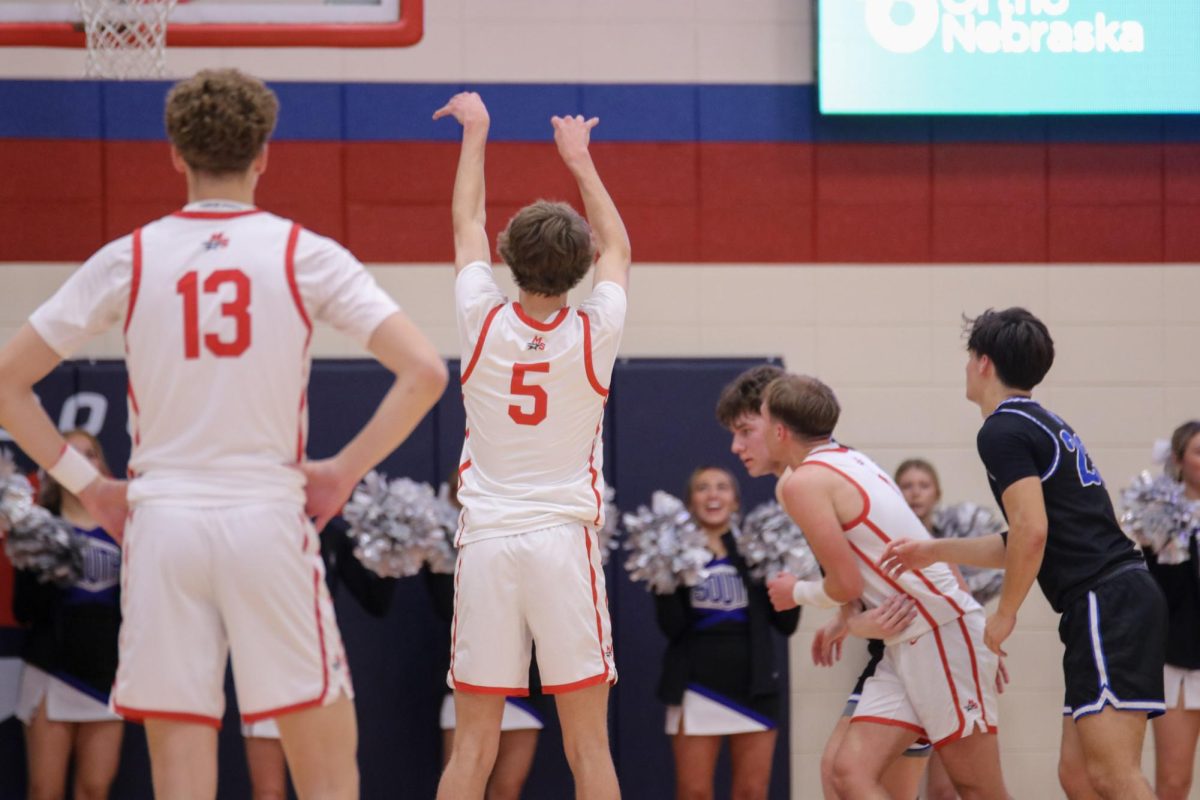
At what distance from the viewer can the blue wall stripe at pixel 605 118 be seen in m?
7.06

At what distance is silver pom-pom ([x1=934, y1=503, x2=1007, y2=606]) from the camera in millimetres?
6246

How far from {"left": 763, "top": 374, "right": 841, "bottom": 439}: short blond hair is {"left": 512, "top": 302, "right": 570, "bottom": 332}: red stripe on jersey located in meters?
0.99

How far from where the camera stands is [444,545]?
626 centimetres

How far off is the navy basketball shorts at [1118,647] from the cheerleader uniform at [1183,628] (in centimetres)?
201

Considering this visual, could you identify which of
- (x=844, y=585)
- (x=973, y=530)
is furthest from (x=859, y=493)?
(x=973, y=530)

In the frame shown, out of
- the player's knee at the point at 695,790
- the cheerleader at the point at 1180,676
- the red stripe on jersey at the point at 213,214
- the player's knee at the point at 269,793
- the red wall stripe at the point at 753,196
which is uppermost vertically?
the red wall stripe at the point at 753,196

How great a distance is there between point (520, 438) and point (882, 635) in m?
1.37

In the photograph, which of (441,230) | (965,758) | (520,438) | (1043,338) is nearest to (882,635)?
(965,758)

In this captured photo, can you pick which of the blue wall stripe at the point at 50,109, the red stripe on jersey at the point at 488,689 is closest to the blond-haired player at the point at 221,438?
the red stripe on jersey at the point at 488,689

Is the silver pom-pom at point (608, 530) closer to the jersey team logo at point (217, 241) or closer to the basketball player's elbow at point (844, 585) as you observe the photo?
the basketball player's elbow at point (844, 585)

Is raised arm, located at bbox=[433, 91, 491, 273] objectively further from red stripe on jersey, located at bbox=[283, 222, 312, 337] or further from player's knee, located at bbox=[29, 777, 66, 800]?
player's knee, located at bbox=[29, 777, 66, 800]

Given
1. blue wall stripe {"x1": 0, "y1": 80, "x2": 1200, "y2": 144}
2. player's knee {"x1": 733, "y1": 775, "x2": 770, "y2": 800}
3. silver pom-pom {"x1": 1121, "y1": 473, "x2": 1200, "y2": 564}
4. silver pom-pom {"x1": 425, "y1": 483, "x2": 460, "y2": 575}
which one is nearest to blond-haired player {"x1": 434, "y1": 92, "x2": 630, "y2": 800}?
silver pom-pom {"x1": 425, "y1": 483, "x2": 460, "y2": 575}

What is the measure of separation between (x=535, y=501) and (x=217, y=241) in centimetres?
129

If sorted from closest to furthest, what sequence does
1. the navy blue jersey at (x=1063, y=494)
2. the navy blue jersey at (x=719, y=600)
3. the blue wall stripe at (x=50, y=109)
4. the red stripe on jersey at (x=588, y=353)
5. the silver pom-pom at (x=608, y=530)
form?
the red stripe on jersey at (x=588, y=353), the navy blue jersey at (x=1063, y=494), the navy blue jersey at (x=719, y=600), the silver pom-pom at (x=608, y=530), the blue wall stripe at (x=50, y=109)
